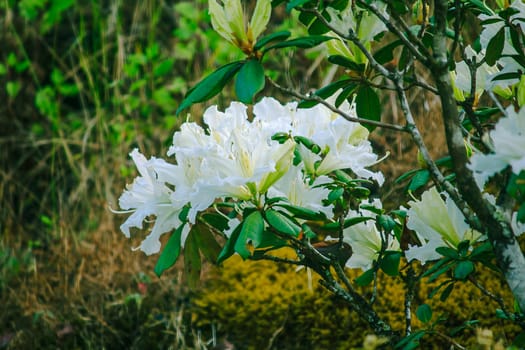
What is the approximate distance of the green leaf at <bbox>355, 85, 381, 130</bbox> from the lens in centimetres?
157

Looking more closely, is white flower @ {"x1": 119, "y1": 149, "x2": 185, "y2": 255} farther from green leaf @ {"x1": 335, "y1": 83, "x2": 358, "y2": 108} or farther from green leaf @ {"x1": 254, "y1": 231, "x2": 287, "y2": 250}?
green leaf @ {"x1": 335, "y1": 83, "x2": 358, "y2": 108}

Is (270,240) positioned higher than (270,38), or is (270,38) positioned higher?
(270,38)

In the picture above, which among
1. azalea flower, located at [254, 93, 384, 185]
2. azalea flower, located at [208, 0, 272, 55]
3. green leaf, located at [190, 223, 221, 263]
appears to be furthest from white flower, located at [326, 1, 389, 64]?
green leaf, located at [190, 223, 221, 263]

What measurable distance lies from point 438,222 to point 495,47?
14.3 inches

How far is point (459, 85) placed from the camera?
1617 mm

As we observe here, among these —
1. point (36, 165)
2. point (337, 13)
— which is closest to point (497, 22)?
point (337, 13)

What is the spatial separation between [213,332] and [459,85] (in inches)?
62.2

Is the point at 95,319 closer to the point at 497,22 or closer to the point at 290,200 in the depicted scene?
the point at 290,200

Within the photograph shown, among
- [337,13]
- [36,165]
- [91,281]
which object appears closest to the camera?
[337,13]

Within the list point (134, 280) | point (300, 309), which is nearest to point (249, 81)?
point (300, 309)

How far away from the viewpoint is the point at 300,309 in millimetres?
2871

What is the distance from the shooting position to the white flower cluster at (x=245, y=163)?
134 cm

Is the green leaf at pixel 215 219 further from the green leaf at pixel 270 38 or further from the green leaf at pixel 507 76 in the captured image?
the green leaf at pixel 507 76

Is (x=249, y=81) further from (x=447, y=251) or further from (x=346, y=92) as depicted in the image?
(x=447, y=251)
